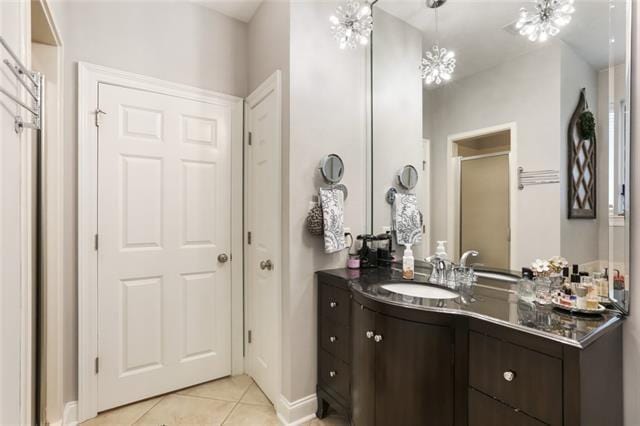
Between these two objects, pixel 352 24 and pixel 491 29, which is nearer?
pixel 491 29

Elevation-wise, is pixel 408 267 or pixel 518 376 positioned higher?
pixel 408 267

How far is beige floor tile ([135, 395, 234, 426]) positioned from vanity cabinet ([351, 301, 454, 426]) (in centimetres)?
100

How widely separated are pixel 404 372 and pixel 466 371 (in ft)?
0.78

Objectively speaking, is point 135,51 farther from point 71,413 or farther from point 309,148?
point 71,413

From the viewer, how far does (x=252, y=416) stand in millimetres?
1920

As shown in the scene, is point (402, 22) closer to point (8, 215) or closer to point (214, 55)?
point (214, 55)

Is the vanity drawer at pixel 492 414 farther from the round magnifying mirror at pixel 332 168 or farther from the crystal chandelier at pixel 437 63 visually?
the crystal chandelier at pixel 437 63

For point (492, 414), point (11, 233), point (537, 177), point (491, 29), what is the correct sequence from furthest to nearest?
1. point (491, 29)
2. point (537, 177)
3. point (492, 414)
4. point (11, 233)

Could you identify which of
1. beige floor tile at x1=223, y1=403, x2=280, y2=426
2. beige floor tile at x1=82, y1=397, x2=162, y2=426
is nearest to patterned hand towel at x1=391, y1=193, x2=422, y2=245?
beige floor tile at x1=223, y1=403, x2=280, y2=426

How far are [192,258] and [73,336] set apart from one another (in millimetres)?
780

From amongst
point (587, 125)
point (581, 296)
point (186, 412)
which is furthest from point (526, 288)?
point (186, 412)

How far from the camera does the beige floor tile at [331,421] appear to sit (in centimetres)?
184

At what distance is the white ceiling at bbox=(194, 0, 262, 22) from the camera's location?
220 centimetres

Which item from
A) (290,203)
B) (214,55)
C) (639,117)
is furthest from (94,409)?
(639,117)
